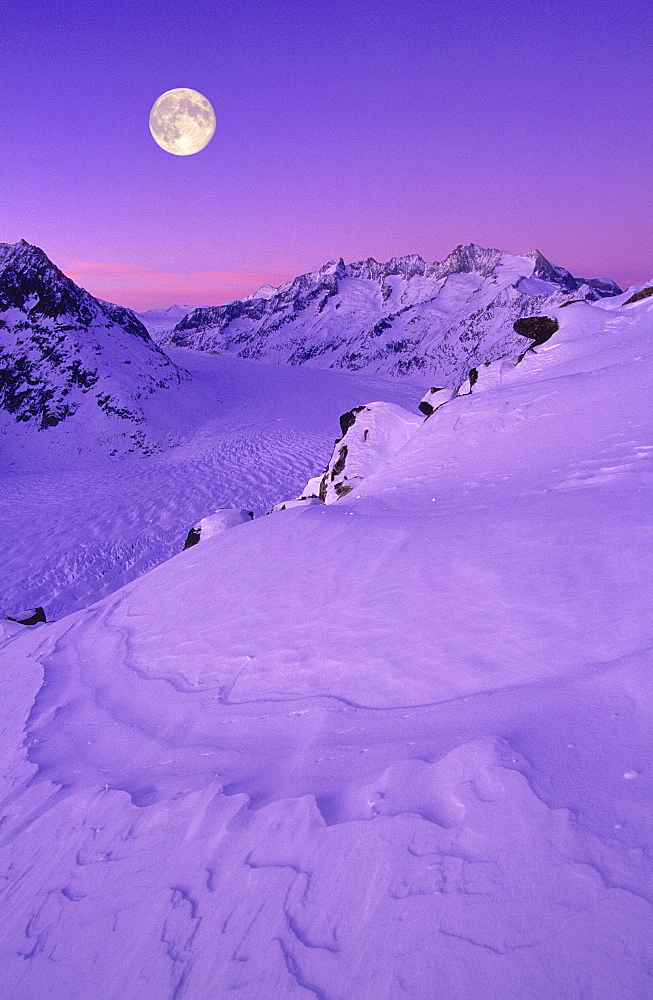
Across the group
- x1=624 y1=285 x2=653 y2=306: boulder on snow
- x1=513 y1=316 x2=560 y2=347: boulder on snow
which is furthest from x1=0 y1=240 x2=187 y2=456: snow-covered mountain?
x1=624 y1=285 x2=653 y2=306: boulder on snow

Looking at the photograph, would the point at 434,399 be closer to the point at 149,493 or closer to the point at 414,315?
the point at 149,493

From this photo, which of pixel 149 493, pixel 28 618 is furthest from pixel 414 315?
pixel 28 618

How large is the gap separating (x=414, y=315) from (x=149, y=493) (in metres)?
123

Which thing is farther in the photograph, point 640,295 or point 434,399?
point 640,295

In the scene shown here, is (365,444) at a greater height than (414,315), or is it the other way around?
(365,444)

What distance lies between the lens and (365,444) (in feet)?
42.0

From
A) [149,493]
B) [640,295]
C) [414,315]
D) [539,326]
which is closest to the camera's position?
[539,326]

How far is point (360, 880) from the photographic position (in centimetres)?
215

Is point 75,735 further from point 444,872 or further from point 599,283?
point 599,283

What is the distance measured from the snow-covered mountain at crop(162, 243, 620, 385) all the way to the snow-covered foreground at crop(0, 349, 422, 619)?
45310mm

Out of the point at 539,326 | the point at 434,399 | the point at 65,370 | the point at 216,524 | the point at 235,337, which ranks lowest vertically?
the point at 235,337

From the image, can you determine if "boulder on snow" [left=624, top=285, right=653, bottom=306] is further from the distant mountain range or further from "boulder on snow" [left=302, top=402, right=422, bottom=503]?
"boulder on snow" [left=302, top=402, right=422, bottom=503]

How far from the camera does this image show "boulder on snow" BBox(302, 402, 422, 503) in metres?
12.0

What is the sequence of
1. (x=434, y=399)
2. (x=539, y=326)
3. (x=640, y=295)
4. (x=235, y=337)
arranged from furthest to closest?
(x=235, y=337) < (x=640, y=295) < (x=539, y=326) < (x=434, y=399)
